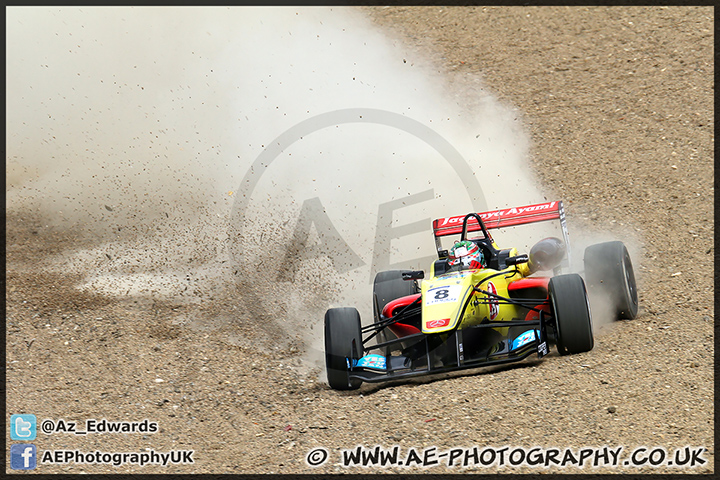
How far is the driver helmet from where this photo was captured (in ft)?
29.8

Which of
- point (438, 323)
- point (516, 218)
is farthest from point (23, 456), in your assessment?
point (516, 218)

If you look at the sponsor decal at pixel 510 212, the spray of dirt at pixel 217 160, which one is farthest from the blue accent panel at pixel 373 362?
the spray of dirt at pixel 217 160

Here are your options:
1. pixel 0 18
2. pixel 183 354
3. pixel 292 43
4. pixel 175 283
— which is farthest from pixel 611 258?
pixel 0 18

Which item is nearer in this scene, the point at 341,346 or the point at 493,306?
the point at 341,346

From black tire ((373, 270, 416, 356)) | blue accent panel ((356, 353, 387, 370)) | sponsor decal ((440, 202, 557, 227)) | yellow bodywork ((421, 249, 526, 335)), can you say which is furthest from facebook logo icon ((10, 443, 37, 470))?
sponsor decal ((440, 202, 557, 227))

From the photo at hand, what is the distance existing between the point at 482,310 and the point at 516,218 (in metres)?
1.91

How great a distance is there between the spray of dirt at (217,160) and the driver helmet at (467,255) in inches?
114

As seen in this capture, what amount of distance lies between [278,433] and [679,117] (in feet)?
45.3

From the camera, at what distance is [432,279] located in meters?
8.60

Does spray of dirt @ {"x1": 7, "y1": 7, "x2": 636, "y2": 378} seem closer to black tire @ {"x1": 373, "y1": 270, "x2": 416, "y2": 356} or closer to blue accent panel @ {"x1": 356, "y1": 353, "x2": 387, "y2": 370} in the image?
black tire @ {"x1": 373, "y1": 270, "x2": 416, "y2": 356}

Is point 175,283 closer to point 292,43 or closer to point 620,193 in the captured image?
point 292,43

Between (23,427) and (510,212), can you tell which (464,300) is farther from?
(23,427)

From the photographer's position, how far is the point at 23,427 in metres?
7.50

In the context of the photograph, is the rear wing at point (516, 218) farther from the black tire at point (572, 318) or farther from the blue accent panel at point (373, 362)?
the blue accent panel at point (373, 362)
